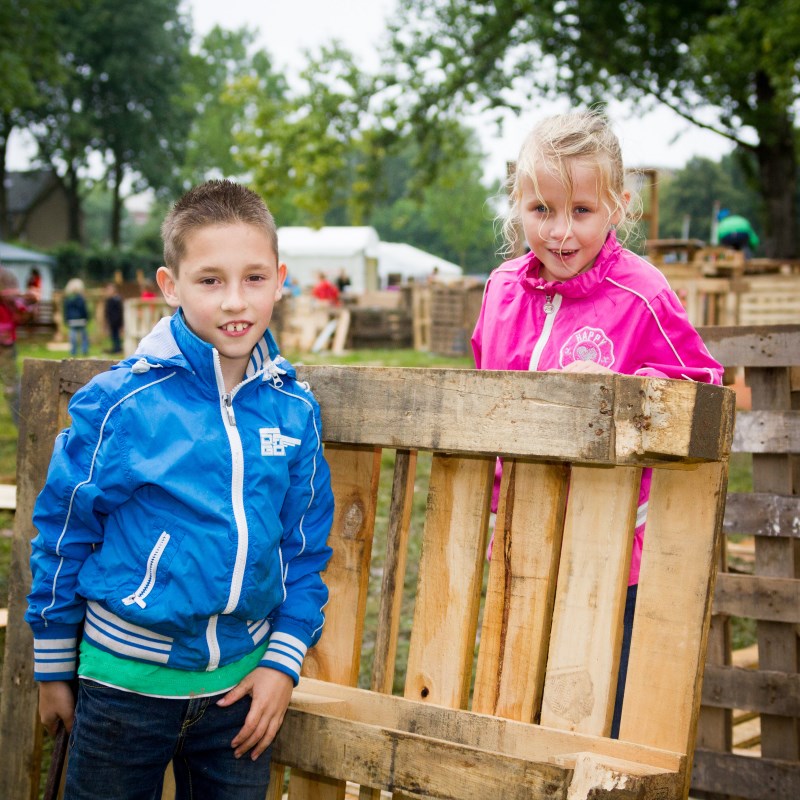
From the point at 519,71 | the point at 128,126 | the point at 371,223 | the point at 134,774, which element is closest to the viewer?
the point at 134,774

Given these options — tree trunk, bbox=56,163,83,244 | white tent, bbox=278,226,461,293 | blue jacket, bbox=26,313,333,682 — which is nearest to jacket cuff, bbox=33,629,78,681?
blue jacket, bbox=26,313,333,682

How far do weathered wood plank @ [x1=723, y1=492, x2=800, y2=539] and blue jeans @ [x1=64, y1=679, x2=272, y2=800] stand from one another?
7.22 ft

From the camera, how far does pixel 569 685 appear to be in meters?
1.89

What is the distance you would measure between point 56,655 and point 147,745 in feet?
0.90

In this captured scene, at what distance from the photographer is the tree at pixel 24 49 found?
2317cm

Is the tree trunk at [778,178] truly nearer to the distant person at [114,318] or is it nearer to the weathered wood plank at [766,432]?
the distant person at [114,318]

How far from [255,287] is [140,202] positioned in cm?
15262

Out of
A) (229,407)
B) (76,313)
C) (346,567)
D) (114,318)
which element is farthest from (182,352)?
(114,318)

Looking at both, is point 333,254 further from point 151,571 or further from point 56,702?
point 151,571

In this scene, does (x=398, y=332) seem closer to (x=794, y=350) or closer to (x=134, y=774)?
(x=794, y=350)

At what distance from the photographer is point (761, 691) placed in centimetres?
358

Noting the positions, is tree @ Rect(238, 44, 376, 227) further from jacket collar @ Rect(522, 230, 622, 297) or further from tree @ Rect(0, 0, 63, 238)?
jacket collar @ Rect(522, 230, 622, 297)

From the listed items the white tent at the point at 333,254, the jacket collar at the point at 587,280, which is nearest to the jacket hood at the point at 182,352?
the jacket collar at the point at 587,280

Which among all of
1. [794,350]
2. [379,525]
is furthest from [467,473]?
[379,525]
